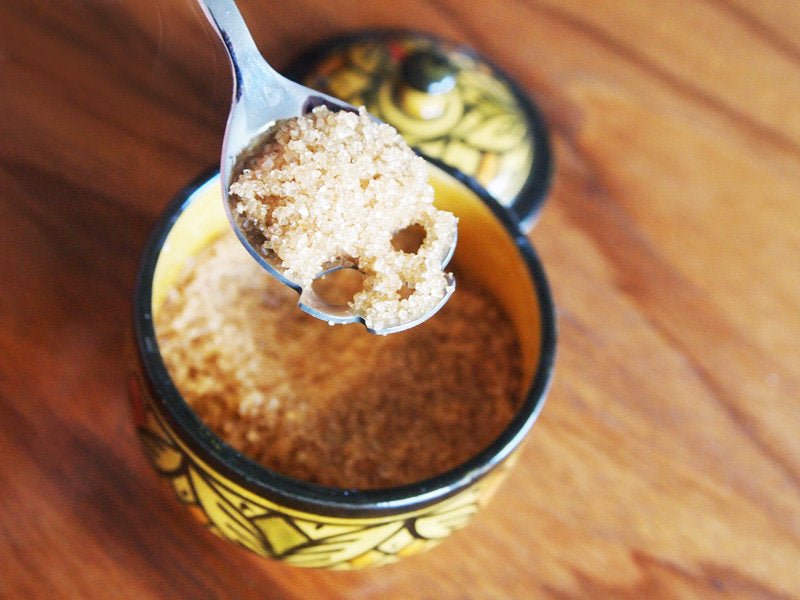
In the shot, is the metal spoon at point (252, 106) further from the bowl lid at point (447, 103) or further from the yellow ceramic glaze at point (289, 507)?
the bowl lid at point (447, 103)

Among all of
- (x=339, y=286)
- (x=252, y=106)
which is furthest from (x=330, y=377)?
(x=252, y=106)

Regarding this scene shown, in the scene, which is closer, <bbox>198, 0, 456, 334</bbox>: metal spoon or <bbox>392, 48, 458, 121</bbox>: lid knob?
<bbox>198, 0, 456, 334</bbox>: metal spoon

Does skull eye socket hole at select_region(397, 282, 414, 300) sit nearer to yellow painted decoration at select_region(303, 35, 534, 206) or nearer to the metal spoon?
the metal spoon

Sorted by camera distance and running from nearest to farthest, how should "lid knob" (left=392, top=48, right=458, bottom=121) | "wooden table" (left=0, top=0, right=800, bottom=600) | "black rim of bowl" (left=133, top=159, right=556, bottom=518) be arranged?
"black rim of bowl" (left=133, top=159, right=556, bottom=518) → "wooden table" (left=0, top=0, right=800, bottom=600) → "lid knob" (left=392, top=48, right=458, bottom=121)

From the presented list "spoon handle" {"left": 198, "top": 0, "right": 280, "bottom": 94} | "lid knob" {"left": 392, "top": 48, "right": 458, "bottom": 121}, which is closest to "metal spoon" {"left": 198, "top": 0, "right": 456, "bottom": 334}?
"spoon handle" {"left": 198, "top": 0, "right": 280, "bottom": 94}

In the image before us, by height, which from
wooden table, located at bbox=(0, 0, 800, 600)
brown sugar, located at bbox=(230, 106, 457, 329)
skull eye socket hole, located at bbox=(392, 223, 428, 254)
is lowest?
wooden table, located at bbox=(0, 0, 800, 600)

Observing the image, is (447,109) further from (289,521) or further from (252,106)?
(289,521)

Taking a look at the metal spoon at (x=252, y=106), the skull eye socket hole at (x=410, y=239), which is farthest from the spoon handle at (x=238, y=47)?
the skull eye socket hole at (x=410, y=239)
